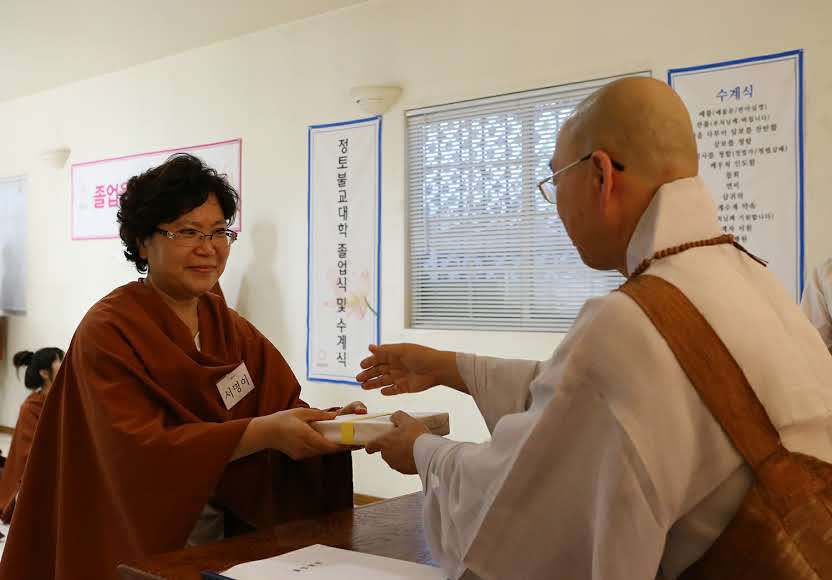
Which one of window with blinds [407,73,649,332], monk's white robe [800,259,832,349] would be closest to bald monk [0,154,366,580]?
monk's white robe [800,259,832,349]

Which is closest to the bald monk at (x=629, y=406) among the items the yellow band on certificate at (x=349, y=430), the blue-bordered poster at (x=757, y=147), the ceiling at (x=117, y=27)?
the yellow band on certificate at (x=349, y=430)

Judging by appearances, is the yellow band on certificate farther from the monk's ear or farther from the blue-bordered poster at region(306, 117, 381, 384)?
the blue-bordered poster at region(306, 117, 381, 384)

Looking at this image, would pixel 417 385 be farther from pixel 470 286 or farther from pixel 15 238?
pixel 15 238

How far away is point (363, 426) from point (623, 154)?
2.28ft

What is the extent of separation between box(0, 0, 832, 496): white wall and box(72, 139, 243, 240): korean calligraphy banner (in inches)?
3.6

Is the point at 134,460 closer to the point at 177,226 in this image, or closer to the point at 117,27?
the point at 177,226

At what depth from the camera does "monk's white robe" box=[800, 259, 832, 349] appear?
2.44 metres

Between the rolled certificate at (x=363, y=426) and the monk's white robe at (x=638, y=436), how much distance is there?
35cm

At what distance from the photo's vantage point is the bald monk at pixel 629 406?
0.99 metres

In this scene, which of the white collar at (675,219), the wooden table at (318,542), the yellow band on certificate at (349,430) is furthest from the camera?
the yellow band on certificate at (349,430)

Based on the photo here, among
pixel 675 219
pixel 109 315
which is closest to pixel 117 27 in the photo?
pixel 109 315

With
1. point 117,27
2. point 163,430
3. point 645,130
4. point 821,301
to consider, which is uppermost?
point 117,27

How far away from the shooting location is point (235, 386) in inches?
78.6

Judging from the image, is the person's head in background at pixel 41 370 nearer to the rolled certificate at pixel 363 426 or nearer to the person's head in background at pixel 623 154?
the rolled certificate at pixel 363 426
